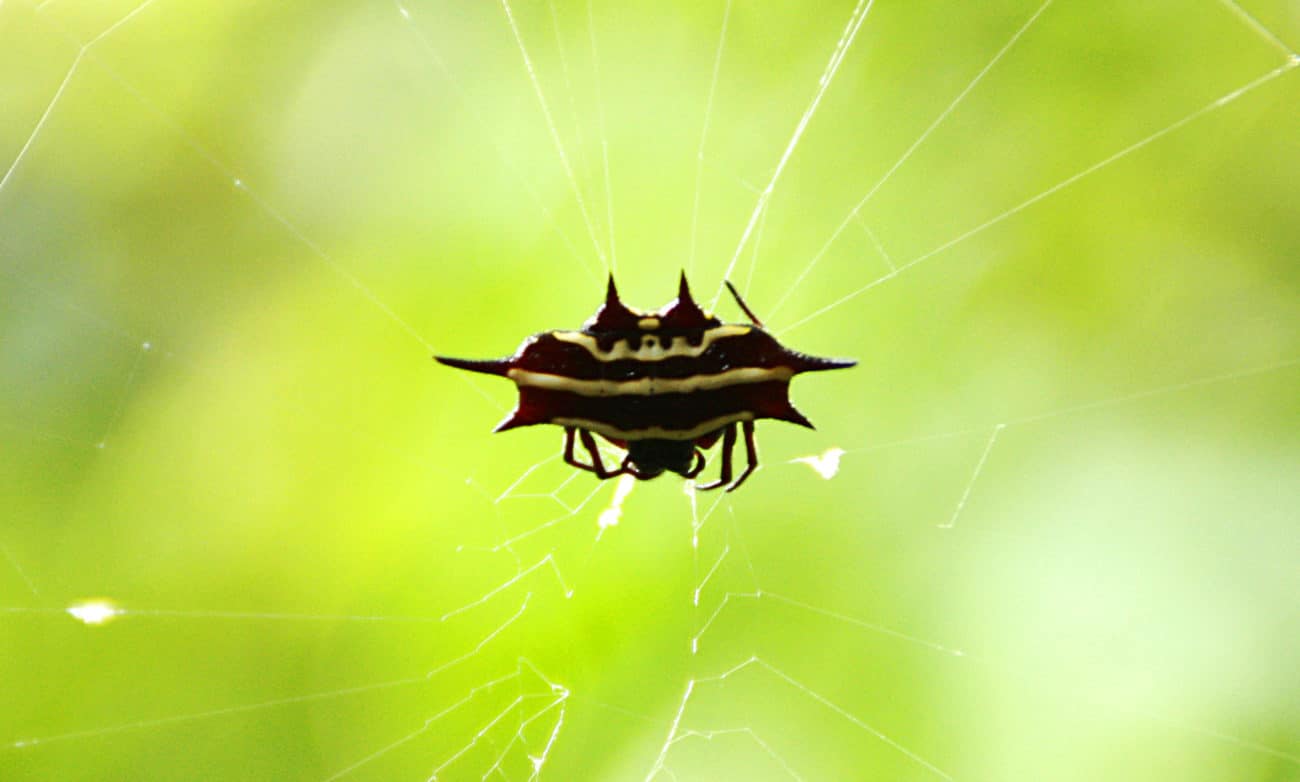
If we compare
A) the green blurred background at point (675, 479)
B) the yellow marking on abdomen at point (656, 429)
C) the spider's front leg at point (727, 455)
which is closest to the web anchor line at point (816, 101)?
the green blurred background at point (675, 479)

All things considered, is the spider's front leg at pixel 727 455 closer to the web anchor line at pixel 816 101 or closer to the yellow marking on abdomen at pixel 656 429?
the yellow marking on abdomen at pixel 656 429

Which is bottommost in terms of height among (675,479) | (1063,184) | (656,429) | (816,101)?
(656,429)

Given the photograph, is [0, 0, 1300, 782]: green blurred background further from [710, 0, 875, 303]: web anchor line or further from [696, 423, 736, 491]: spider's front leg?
[696, 423, 736, 491]: spider's front leg

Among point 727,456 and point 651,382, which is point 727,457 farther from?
point 651,382

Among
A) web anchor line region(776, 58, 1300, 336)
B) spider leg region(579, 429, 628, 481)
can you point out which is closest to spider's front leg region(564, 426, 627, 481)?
spider leg region(579, 429, 628, 481)

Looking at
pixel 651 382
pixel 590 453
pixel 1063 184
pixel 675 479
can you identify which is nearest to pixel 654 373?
pixel 651 382

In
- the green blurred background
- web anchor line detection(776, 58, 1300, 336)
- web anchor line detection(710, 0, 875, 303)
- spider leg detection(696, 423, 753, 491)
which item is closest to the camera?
spider leg detection(696, 423, 753, 491)

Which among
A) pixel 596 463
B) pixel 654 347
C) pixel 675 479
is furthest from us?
pixel 675 479
